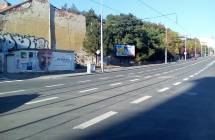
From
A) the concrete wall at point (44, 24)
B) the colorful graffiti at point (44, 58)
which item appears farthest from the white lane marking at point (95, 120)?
the concrete wall at point (44, 24)

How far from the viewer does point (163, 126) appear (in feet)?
33.8

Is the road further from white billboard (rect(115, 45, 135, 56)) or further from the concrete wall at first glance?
white billboard (rect(115, 45, 135, 56))

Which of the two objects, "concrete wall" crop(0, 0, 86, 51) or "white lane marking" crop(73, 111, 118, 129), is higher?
"concrete wall" crop(0, 0, 86, 51)

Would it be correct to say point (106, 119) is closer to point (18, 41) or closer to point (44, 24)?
point (18, 41)

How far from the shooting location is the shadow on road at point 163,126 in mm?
9055

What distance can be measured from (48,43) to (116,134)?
51525 millimetres

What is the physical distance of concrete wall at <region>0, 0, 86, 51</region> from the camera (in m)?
54.9

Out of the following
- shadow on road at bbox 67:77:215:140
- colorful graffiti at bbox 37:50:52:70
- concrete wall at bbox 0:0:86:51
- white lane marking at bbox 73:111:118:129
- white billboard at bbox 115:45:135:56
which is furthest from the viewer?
white billboard at bbox 115:45:135:56

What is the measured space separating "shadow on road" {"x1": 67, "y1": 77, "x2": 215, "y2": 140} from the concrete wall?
4144cm

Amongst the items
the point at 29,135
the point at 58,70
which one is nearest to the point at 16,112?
the point at 29,135

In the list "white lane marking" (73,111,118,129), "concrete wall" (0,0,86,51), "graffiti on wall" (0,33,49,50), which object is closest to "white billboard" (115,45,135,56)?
"concrete wall" (0,0,86,51)

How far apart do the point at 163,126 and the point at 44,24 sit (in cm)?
5098

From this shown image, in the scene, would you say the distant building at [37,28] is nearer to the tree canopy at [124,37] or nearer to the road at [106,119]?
the tree canopy at [124,37]

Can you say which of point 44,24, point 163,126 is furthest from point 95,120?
point 44,24
